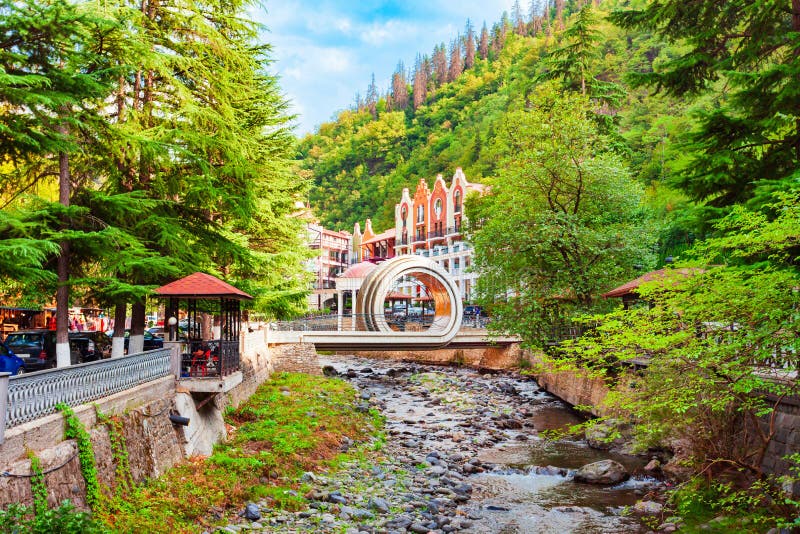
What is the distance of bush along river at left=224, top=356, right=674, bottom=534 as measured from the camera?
11.1 metres

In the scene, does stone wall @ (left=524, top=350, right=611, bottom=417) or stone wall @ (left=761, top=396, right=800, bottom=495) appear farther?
stone wall @ (left=524, top=350, right=611, bottom=417)

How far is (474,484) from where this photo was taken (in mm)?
14258

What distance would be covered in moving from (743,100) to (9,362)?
17790 millimetres

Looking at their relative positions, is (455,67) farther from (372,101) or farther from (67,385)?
(67,385)

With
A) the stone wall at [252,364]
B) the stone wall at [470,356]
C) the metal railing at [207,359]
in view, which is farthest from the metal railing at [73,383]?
the stone wall at [470,356]

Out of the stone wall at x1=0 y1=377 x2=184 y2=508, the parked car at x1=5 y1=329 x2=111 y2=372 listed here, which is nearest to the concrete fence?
the stone wall at x1=0 y1=377 x2=184 y2=508

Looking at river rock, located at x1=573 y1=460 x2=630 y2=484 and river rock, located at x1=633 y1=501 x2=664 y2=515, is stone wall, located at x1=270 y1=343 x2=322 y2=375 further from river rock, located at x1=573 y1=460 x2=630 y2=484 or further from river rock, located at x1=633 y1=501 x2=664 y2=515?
river rock, located at x1=633 y1=501 x2=664 y2=515

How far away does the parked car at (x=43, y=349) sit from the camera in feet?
51.3

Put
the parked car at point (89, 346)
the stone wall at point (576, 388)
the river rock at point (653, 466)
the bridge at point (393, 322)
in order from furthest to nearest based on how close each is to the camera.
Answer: the bridge at point (393, 322) → the stone wall at point (576, 388) → the parked car at point (89, 346) → the river rock at point (653, 466)

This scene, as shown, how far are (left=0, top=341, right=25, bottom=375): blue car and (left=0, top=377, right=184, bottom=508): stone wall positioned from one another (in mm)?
4675

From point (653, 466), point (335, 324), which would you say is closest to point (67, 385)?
point (653, 466)

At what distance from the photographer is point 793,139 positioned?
11742mm

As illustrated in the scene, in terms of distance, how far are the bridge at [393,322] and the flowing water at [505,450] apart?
7.42 ft

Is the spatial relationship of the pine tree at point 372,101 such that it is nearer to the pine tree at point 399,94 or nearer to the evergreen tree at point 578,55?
the pine tree at point 399,94
